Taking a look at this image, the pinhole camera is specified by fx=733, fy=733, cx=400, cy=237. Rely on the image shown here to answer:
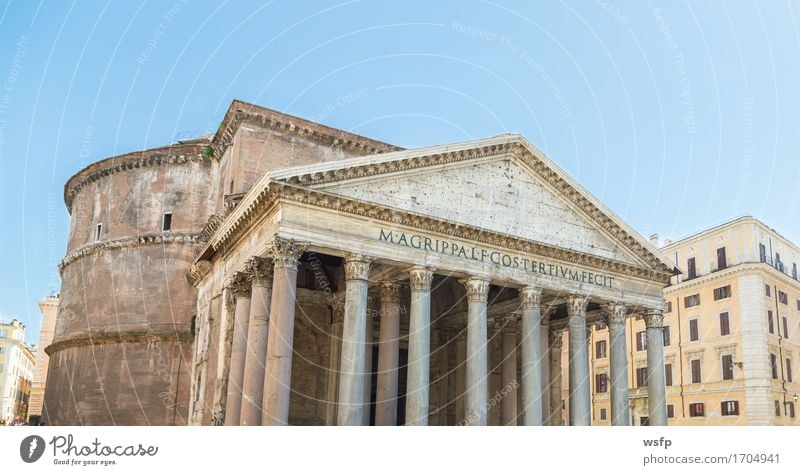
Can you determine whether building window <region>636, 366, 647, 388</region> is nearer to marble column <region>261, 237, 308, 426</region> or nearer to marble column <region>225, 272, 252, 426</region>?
marble column <region>225, 272, 252, 426</region>

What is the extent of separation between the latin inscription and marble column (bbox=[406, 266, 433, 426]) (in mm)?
711

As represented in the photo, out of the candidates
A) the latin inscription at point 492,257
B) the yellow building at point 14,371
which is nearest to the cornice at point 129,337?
the yellow building at point 14,371

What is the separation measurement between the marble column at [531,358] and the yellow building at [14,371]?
2221 cm

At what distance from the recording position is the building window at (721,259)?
101 feet

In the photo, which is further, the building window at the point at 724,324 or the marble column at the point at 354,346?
the building window at the point at 724,324

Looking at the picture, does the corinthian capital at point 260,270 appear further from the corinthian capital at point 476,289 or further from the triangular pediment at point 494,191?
the corinthian capital at point 476,289

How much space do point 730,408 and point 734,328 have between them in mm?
3279
